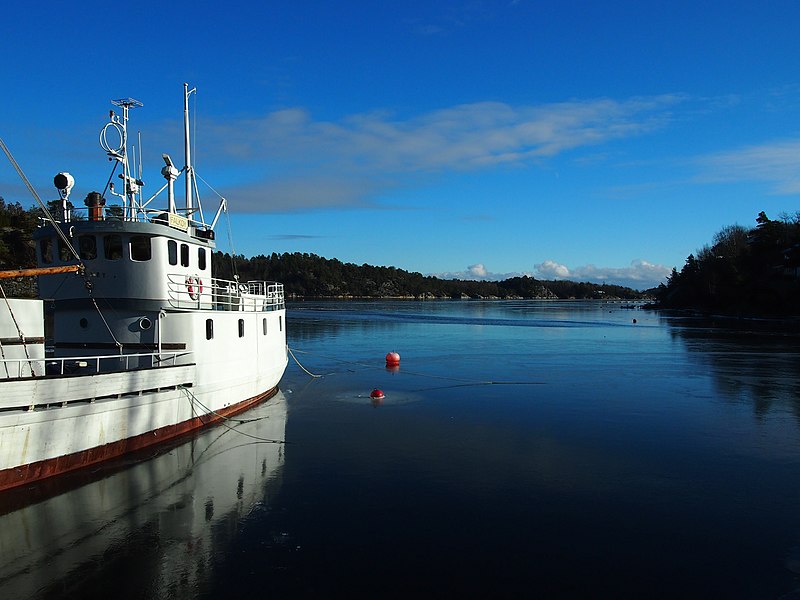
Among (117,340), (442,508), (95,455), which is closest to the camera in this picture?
(442,508)

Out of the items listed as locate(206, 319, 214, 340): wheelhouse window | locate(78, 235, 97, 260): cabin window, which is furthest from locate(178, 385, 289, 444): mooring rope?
locate(78, 235, 97, 260): cabin window

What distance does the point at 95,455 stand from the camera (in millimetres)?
16578

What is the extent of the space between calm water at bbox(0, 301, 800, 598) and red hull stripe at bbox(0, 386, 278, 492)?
0.61 meters

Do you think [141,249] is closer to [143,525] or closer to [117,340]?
[117,340]

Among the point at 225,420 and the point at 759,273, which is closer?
the point at 225,420

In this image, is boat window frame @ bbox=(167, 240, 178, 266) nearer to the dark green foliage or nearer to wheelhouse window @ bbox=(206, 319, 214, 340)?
wheelhouse window @ bbox=(206, 319, 214, 340)

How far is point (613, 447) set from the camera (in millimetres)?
20531

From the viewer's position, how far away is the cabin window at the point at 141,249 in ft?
66.6

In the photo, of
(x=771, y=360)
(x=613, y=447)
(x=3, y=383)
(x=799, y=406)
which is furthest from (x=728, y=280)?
(x=3, y=383)

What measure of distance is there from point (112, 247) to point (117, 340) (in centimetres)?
333

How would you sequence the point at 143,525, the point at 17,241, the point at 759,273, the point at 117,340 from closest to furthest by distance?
the point at 143,525 → the point at 117,340 → the point at 17,241 → the point at 759,273

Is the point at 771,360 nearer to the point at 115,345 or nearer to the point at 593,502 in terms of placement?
Result: the point at 593,502

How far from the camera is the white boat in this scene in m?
15.1

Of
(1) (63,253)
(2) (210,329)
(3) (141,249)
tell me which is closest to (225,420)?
(2) (210,329)
